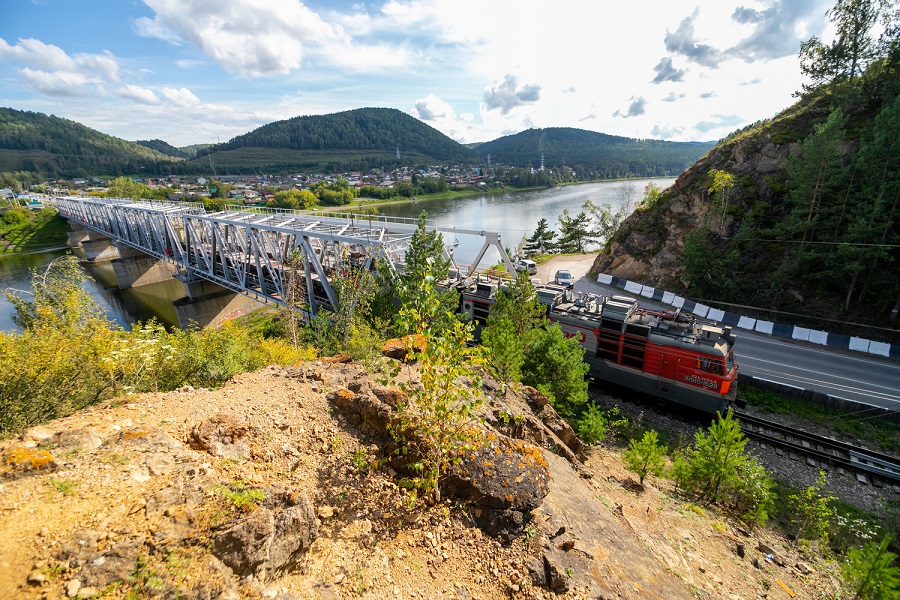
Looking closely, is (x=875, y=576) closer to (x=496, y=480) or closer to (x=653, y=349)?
(x=496, y=480)

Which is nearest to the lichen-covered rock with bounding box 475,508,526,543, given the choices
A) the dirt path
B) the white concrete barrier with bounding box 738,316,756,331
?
the white concrete barrier with bounding box 738,316,756,331

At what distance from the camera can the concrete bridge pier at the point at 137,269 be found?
58.3 m

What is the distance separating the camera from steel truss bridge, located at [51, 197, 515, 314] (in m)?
26.5

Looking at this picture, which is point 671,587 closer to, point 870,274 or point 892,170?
point 870,274

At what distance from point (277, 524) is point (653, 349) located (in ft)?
59.1

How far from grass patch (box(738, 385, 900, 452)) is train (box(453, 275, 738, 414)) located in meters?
2.04

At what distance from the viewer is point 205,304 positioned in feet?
142

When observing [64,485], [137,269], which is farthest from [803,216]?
→ [137,269]

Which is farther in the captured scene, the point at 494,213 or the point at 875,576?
the point at 494,213

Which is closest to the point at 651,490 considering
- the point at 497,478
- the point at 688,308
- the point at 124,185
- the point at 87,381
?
the point at 497,478

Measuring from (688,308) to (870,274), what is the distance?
417 inches

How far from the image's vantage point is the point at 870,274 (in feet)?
79.6

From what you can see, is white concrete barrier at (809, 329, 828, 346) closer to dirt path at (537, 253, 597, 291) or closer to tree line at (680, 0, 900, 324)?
tree line at (680, 0, 900, 324)

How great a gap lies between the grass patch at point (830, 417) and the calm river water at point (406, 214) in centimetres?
3056
